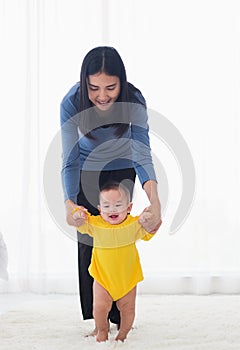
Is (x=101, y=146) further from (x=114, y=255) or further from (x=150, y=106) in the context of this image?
(x=150, y=106)

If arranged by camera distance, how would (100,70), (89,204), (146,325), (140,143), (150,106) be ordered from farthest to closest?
1. (150,106)
2. (146,325)
3. (89,204)
4. (140,143)
5. (100,70)

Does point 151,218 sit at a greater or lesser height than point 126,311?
greater

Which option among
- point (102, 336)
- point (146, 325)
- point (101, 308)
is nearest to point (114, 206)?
point (101, 308)

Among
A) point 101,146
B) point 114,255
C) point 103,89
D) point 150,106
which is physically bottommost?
point 114,255

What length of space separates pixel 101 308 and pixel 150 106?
158 centimetres

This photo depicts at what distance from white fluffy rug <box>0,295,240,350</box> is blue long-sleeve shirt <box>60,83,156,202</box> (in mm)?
526

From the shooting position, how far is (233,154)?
11.6 ft

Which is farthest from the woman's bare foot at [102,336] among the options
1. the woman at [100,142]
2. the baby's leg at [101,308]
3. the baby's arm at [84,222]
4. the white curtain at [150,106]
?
the white curtain at [150,106]

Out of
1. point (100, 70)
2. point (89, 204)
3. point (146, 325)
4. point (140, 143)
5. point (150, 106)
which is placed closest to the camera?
point (100, 70)

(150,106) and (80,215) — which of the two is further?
(150,106)

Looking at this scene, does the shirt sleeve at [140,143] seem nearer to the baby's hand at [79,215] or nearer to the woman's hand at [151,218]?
the woman's hand at [151,218]

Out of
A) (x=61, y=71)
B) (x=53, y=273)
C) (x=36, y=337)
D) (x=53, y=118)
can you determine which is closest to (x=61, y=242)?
(x=53, y=273)

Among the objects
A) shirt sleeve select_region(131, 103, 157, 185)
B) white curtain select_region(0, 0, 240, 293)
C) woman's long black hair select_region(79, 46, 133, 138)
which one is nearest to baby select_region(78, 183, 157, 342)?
shirt sleeve select_region(131, 103, 157, 185)

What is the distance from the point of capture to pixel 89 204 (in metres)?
2.41
